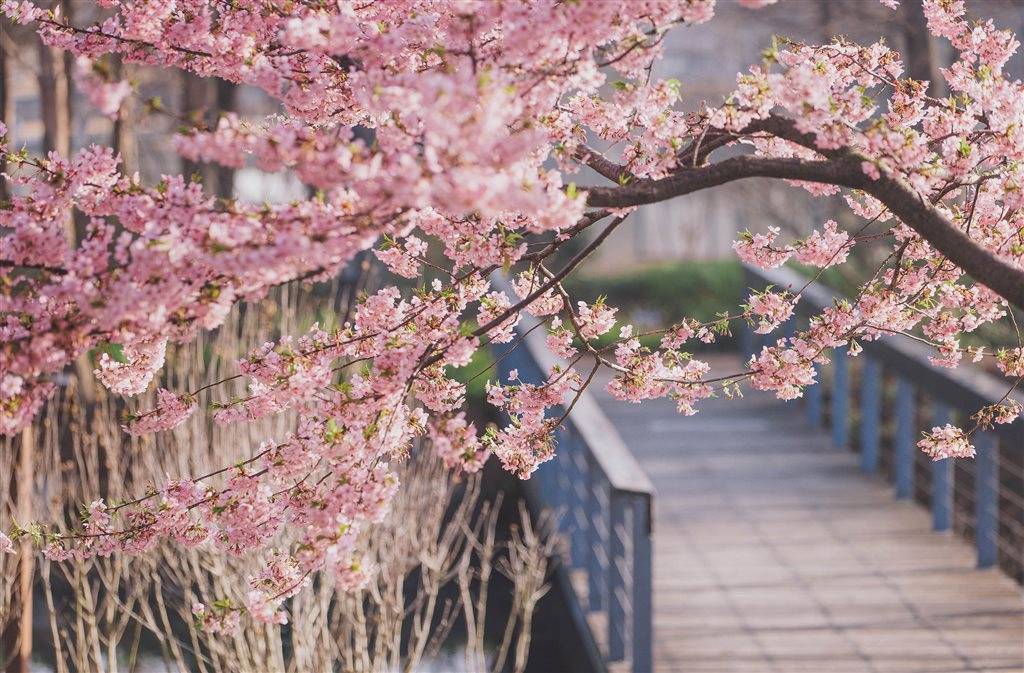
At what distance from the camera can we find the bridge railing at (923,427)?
5.43 m

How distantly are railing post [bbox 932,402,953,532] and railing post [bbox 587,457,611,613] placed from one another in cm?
170

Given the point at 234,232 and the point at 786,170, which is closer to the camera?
the point at 234,232

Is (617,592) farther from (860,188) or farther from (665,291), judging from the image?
(665,291)

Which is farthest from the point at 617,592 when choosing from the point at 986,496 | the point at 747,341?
the point at 747,341

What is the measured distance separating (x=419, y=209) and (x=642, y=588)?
91.5 inches

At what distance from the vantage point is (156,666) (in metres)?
5.88

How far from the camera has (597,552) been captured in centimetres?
548

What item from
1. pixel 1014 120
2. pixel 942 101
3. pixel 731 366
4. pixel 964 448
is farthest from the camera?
pixel 731 366

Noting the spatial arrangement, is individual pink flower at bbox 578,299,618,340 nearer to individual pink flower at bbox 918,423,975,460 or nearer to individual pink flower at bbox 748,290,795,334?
individual pink flower at bbox 748,290,795,334

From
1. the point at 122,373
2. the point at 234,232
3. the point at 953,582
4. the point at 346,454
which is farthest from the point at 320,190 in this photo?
the point at 953,582

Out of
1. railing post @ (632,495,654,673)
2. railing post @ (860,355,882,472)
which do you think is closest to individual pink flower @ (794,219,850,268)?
railing post @ (632,495,654,673)

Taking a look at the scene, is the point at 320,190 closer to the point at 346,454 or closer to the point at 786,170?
the point at 346,454

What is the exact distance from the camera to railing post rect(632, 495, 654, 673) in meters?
4.38

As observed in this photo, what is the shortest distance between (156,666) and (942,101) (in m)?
4.62
